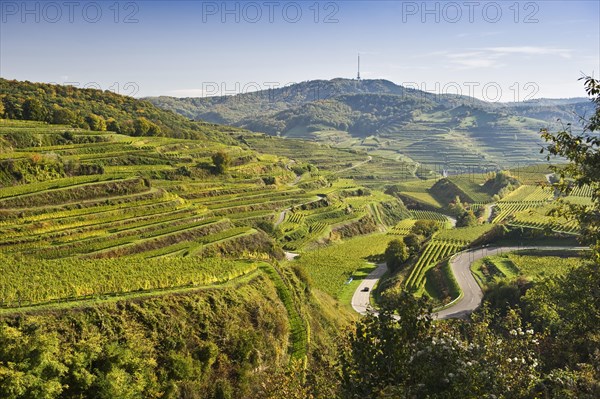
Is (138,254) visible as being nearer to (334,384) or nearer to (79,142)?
(334,384)

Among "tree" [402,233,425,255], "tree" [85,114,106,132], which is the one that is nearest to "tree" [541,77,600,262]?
"tree" [402,233,425,255]

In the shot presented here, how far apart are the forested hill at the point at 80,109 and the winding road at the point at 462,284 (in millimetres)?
60422

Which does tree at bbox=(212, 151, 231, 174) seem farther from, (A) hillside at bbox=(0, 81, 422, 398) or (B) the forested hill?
(B) the forested hill

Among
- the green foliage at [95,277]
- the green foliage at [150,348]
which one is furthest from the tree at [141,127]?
the green foliage at [150,348]

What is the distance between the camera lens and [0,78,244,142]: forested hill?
259 feet

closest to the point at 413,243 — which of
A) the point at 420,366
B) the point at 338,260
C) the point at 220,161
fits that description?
the point at 338,260

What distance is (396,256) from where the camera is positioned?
237ft

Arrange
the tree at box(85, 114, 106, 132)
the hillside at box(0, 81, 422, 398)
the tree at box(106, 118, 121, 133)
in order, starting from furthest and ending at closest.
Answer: the tree at box(106, 118, 121, 133), the tree at box(85, 114, 106, 132), the hillside at box(0, 81, 422, 398)

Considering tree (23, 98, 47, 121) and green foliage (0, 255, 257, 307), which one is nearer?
green foliage (0, 255, 257, 307)

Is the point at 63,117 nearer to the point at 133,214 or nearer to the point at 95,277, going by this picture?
the point at 133,214

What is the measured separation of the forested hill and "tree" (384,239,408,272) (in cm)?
6100

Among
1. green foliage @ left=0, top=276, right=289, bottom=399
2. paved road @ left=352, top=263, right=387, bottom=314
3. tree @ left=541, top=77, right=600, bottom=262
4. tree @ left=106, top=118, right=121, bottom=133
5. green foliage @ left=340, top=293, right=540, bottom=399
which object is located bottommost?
paved road @ left=352, top=263, right=387, bottom=314

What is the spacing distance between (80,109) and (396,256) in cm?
7482

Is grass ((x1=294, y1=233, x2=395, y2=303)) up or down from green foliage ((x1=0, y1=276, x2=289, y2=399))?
down
